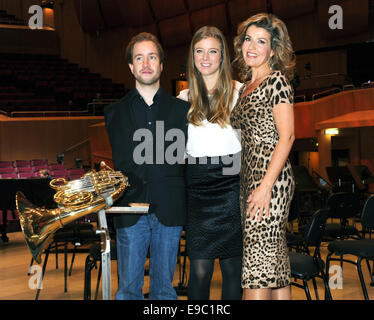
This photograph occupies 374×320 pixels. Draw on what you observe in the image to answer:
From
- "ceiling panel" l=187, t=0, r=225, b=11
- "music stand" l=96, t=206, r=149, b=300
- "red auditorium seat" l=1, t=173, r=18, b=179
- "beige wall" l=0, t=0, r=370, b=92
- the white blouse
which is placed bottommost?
"red auditorium seat" l=1, t=173, r=18, b=179

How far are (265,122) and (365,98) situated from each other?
434 inches

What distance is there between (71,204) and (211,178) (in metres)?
0.75

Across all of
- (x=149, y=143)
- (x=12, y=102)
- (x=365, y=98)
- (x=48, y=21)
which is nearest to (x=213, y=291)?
(x=149, y=143)

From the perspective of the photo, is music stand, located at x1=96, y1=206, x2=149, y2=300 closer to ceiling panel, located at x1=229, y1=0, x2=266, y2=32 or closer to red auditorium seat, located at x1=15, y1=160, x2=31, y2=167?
red auditorium seat, located at x1=15, y1=160, x2=31, y2=167

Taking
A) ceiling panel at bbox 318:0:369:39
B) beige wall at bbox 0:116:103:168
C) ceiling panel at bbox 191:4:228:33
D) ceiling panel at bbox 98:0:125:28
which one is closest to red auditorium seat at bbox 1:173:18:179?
beige wall at bbox 0:116:103:168

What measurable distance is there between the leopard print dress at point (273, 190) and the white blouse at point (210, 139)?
0.19 m

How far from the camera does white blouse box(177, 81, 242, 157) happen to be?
242 cm

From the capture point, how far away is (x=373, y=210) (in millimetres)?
4004

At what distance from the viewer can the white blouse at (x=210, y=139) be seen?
7.94 ft

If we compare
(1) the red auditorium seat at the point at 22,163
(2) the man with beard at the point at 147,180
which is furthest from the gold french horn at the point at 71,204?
(1) the red auditorium seat at the point at 22,163

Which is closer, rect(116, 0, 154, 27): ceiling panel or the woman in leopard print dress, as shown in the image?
the woman in leopard print dress

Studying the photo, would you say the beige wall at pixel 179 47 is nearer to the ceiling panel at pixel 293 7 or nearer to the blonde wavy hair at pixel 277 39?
the ceiling panel at pixel 293 7

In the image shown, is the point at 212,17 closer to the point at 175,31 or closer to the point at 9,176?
the point at 175,31

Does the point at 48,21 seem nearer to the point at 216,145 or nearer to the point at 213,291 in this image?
the point at 213,291
